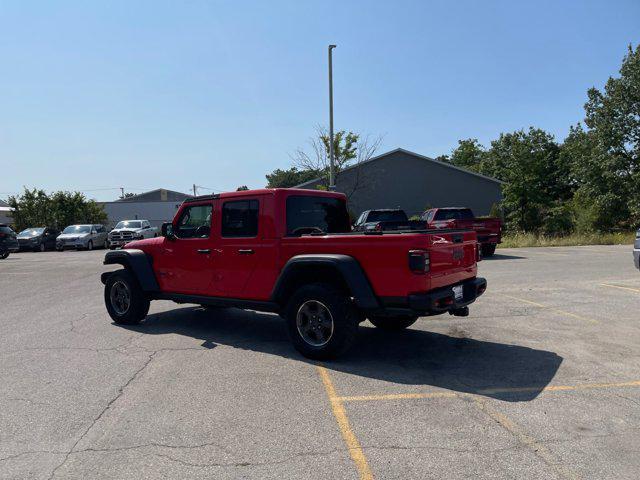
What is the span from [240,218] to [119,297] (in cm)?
293

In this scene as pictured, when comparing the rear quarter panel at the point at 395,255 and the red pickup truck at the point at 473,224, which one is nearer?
the rear quarter panel at the point at 395,255

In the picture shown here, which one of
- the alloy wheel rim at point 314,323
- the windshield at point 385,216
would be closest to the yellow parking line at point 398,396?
the alloy wheel rim at point 314,323

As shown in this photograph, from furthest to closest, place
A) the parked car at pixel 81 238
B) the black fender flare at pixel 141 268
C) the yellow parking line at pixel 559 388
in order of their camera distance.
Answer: the parked car at pixel 81 238
the black fender flare at pixel 141 268
the yellow parking line at pixel 559 388

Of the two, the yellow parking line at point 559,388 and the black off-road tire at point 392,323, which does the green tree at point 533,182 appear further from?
the yellow parking line at point 559,388

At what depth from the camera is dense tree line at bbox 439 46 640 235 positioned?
32.5 m

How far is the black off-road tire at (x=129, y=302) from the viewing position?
7.35 m

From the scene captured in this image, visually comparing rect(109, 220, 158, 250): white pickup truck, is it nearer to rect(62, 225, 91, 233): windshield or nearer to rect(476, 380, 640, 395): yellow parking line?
rect(62, 225, 91, 233): windshield

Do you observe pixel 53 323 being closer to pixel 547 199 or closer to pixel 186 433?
pixel 186 433

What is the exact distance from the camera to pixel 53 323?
7609mm

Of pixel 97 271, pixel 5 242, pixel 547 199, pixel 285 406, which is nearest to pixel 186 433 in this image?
pixel 285 406

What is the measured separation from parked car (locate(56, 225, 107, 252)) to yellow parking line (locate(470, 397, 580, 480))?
2907 centimetres

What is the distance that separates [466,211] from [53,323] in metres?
15.2

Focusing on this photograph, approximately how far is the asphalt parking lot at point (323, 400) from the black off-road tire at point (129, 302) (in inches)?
9.3

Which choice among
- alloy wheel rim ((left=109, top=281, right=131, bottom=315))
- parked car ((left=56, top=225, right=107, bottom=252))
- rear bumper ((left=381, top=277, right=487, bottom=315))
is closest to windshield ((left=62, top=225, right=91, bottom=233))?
parked car ((left=56, top=225, right=107, bottom=252))
